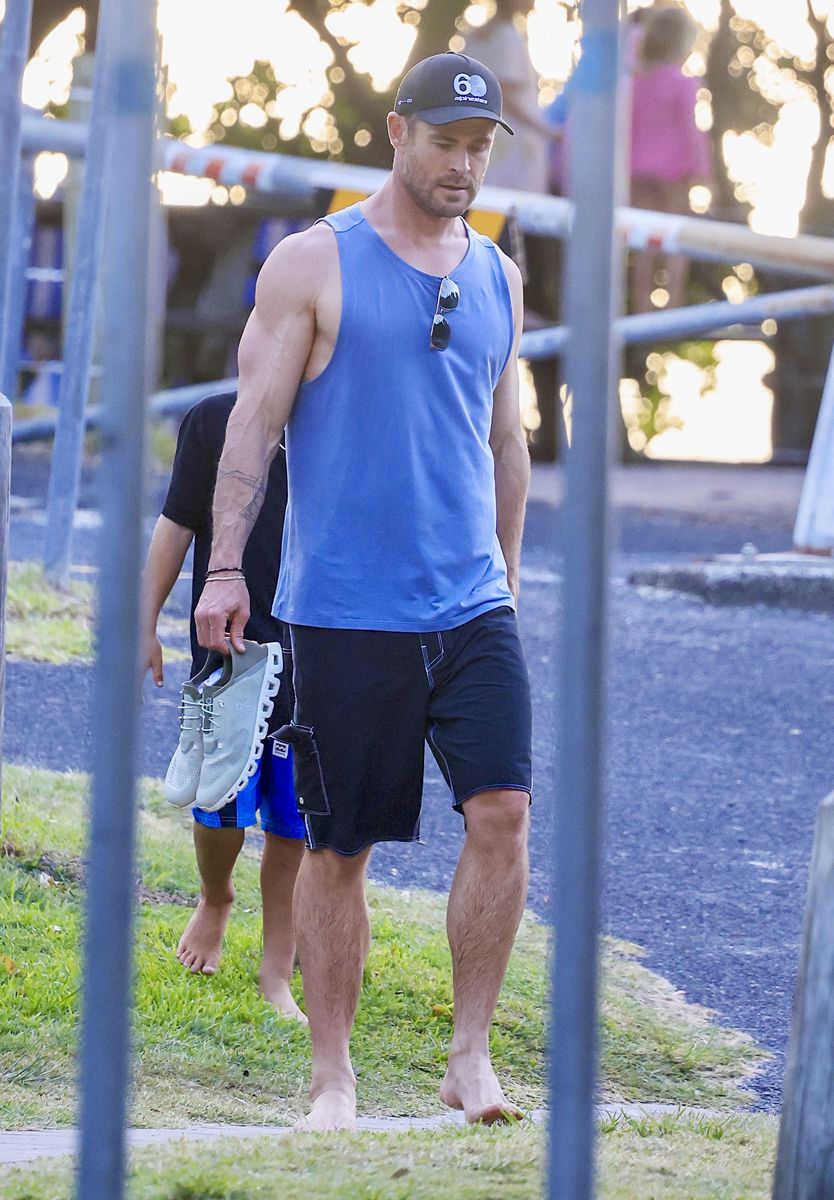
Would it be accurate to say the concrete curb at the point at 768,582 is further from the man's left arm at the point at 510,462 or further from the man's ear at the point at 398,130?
the man's ear at the point at 398,130

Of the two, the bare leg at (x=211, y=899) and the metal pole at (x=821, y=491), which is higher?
the metal pole at (x=821, y=491)

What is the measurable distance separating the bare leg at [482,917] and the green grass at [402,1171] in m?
0.42

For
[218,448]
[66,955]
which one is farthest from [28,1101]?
[218,448]

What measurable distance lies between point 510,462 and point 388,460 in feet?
1.56

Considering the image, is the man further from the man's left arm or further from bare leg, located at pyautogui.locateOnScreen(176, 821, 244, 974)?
bare leg, located at pyautogui.locateOnScreen(176, 821, 244, 974)

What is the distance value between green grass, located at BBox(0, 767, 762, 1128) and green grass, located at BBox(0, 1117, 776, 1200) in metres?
0.87

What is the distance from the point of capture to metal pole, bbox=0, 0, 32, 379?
6.16m

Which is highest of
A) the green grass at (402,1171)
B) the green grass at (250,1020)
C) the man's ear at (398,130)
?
the man's ear at (398,130)

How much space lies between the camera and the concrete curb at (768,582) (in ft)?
29.8

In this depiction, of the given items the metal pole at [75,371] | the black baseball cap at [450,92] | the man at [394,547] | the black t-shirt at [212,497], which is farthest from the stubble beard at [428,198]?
the metal pole at [75,371]

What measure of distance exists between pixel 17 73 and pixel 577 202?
553cm

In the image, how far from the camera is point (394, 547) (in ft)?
11.3

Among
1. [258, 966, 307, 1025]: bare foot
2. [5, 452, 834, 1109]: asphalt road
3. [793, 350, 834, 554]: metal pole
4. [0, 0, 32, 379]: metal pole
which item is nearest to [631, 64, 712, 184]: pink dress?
[793, 350, 834, 554]: metal pole

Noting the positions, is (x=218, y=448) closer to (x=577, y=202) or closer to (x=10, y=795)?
(x=10, y=795)
